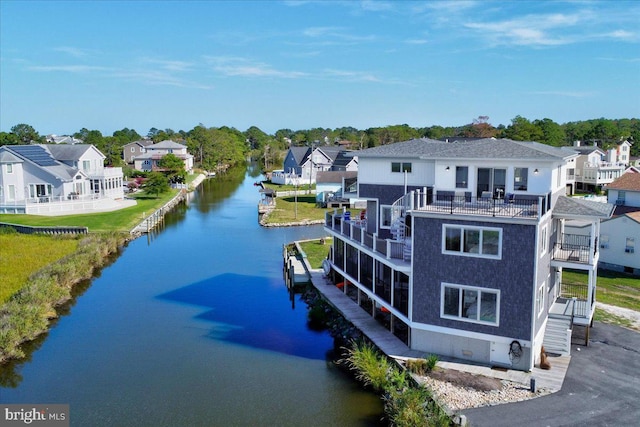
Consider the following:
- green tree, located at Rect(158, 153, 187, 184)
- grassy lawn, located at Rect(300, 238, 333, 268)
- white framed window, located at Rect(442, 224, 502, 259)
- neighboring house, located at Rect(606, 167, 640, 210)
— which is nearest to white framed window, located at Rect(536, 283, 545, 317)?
white framed window, located at Rect(442, 224, 502, 259)

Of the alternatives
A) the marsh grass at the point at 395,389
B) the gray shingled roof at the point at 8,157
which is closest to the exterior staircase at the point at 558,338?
the marsh grass at the point at 395,389

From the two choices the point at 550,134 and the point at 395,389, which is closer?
the point at 395,389

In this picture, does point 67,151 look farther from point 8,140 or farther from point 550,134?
point 550,134

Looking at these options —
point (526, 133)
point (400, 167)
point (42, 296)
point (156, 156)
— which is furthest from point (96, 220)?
point (526, 133)

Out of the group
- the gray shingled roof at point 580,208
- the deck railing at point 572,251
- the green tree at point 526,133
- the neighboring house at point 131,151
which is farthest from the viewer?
the neighboring house at point 131,151

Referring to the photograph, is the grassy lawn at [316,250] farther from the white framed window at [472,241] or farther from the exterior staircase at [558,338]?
the exterior staircase at [558,338]

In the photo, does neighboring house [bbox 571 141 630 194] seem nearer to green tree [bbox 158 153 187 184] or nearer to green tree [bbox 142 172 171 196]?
green tree [bbox 142 172 171 196]
